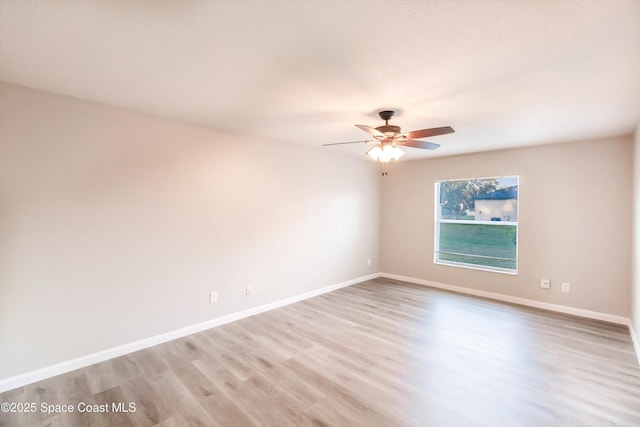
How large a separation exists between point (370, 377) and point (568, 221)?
3.54m

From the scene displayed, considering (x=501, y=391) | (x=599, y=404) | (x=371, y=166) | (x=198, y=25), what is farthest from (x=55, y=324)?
(x=371, y=166)

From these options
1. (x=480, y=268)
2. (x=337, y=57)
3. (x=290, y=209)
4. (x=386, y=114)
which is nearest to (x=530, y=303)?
(x=480, y=268)

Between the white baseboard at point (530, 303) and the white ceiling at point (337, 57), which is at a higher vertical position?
the white ceiling at point (337, 57)

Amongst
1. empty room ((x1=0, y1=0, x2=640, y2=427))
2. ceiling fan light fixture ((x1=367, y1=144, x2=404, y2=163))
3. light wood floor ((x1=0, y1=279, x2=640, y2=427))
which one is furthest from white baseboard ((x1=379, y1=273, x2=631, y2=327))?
ceiling fan light fixture ((x1=367, y1=144, x2=404, y2=163))

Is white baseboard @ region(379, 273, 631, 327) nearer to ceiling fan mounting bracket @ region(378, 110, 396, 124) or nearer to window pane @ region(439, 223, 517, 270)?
window pane @ region(439, 223, 517, 270)

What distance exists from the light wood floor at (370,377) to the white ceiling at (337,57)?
91.0 inches

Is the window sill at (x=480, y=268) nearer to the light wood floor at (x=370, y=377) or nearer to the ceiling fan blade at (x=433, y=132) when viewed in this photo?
the light wood floor at (x=370, y=377)

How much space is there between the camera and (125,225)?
113 inches

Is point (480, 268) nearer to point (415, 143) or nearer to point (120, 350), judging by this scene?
point (415, 143)

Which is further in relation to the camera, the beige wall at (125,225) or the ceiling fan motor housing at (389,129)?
the ceiling fan motor housing at (389,129)

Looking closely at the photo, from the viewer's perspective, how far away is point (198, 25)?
158 cm

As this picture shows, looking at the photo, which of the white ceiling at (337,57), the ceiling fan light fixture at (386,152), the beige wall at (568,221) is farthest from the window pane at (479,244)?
the ceiling fan light fixture at (386,152)

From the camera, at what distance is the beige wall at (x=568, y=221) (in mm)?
3691

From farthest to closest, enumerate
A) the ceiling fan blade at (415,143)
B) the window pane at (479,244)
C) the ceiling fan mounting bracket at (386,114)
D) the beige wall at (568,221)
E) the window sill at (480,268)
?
1. the window pane at (479,244)
2. the window sill at (480,268)
3. the beige wall at (568,221)
4. the ceiling fan blade at (415,143)
5. the ceiling fan mounting bracket at (386,114)
